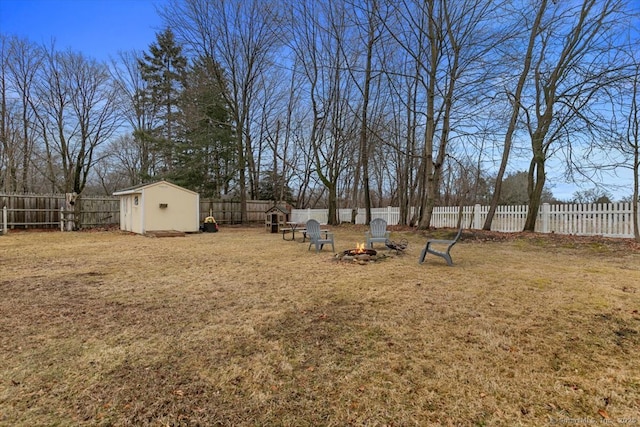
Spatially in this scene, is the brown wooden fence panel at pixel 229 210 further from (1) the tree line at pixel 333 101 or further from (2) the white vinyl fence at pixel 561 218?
(2) the white vinyl fence at pixel 561 218

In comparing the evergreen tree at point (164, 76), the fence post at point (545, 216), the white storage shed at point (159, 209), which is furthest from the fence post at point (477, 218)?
the evergreen tree at point (164, 76)

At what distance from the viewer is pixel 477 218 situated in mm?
13469

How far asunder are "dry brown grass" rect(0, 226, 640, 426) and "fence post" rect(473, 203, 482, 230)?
330 inches

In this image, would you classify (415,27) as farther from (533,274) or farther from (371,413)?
(371,413)

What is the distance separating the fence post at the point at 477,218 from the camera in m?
13.4

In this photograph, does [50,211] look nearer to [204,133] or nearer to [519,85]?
[204,133]

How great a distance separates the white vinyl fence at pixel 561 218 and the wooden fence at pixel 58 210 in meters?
12.1

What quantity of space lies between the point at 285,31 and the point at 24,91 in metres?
14.9

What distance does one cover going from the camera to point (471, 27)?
1119 centimetres

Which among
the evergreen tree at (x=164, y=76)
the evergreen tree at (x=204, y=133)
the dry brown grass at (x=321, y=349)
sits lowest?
the dry brown grass at (x=321, y=349)

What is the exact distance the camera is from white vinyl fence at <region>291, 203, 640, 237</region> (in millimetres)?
9617

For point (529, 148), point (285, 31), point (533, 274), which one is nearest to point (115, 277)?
point (533, 274)

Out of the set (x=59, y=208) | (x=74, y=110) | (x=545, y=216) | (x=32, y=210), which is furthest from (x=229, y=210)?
(x=545, y=216)

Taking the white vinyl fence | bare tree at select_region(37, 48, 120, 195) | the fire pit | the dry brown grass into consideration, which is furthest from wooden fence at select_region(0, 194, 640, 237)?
the fire pit
